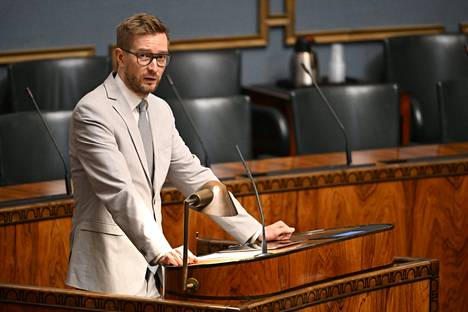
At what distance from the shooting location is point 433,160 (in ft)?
12.6

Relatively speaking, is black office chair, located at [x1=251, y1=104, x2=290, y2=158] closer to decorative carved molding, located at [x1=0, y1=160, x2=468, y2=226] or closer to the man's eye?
decorative carved molding, located at [x1=0, y1=160, x2=468, y2=226]

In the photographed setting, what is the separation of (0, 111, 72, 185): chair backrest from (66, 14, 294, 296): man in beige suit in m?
1.18

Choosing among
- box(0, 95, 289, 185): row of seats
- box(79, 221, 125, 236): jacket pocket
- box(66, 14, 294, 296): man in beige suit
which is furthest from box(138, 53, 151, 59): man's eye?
box(0, 95, 289, 185): row of seats

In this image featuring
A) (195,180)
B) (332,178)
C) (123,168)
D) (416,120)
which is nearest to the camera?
(123,168)

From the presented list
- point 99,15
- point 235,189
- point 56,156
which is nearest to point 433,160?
point 235,189

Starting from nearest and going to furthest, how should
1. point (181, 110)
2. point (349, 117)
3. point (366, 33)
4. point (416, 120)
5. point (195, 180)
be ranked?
point (195, 180), point (181, 110), point (349, 117), point (416, 120), point (366, 33)

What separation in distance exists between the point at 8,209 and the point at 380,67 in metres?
3.05

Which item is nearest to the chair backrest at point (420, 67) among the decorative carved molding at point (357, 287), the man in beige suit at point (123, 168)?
the decorative carved molding at point (357, 287)

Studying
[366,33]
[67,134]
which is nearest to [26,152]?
[67,134]

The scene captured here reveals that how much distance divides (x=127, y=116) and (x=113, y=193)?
0.74 feet

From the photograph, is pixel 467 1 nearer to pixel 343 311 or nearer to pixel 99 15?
pixel 99 15

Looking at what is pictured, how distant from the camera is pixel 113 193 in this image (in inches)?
98.0

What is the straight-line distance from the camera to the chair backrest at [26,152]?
3.79 meters

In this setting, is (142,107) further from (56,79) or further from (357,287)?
(56,79)
